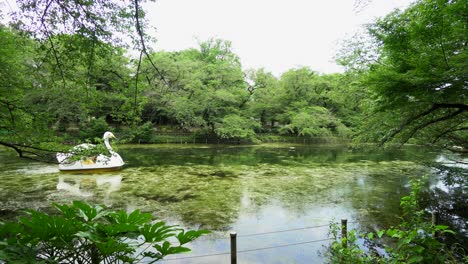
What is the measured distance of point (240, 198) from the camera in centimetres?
722

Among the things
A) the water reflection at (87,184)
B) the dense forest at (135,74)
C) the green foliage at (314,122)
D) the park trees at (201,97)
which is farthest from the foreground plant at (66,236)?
the green foliage at (314,122)

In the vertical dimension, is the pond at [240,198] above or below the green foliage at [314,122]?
below

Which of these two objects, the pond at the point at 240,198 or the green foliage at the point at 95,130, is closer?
the pond at the point at 240,198

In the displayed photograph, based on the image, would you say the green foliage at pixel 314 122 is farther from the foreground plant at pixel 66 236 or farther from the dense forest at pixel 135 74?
the foreground plant at pixel 66 236

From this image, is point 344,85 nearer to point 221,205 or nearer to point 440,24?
point 221,205

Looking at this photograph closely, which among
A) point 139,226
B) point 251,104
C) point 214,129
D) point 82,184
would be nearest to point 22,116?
point 139,226

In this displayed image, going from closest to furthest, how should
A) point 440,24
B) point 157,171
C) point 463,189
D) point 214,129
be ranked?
1. point 440,24
2. point 463,189
3. point 157,171
4. point 214,129

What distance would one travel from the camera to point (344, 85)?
12.1m

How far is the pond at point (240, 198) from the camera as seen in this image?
15.6 ft

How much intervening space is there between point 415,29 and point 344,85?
9598mm

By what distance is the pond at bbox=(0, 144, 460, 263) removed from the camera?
4.75 metres

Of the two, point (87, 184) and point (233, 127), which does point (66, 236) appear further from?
point (233, 127)

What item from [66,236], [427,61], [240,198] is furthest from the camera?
[240,198]

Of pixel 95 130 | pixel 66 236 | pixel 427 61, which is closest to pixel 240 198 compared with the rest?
pixel 427 61
